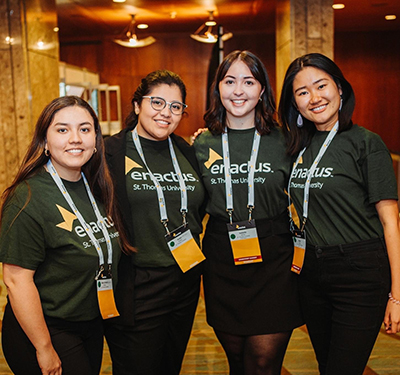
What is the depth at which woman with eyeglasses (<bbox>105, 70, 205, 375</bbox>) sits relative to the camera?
6.47 feet

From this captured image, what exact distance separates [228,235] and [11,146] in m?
4.67

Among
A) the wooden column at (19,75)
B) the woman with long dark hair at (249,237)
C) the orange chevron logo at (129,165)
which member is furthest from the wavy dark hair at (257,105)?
the wooden column at (19,75)

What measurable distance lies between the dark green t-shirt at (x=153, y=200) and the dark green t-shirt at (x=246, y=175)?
9cm

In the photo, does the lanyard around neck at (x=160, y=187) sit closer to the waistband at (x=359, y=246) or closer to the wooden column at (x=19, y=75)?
the waistband at (x=359, y=246)

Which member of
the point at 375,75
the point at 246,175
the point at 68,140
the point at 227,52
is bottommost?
the point at 246,175

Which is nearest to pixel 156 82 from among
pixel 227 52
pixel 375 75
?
pixel 227 52

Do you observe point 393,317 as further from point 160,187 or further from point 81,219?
point 81,219

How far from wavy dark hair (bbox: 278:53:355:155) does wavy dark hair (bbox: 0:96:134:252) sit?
870mm

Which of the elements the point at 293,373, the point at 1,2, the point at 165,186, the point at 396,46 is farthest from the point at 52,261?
the point at 396,46

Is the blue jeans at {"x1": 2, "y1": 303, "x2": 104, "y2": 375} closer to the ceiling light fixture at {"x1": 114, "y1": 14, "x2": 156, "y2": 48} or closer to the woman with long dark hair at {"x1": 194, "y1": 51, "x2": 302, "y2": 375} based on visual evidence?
the woman with long dark hair at {"x1": 194, "y1": 51, "x2": 302, "y2": 375}

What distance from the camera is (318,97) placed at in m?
1.94

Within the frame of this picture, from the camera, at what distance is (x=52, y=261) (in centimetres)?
159

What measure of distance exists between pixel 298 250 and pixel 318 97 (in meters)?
0.69

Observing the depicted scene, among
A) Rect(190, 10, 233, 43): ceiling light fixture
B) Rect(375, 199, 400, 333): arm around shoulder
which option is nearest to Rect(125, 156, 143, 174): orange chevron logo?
Rect(375, 199, 400, 333): arm around shoulder
